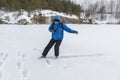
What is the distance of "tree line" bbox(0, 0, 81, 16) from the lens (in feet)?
185

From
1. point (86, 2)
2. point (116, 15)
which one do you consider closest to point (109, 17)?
point (116, 15)

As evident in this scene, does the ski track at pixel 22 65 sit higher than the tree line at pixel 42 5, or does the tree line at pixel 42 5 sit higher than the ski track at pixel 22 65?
the tree line at pixel 42 5

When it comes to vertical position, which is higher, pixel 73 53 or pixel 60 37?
pixel 60 37

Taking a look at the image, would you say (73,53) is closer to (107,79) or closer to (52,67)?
(52,67)

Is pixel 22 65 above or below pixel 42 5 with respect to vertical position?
below

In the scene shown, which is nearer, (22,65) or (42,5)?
(22,65)

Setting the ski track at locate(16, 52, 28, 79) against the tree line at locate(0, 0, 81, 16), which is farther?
the tree line at locate(0, 0, 81, 16)

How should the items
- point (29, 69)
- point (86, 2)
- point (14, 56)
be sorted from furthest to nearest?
point (86, 2)
point (14, 56)
point (29, 69)

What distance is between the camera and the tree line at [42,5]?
185 feet

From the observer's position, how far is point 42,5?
64438mm

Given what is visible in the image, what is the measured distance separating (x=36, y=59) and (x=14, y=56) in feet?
2.29

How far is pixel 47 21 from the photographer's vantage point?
50.6 meters

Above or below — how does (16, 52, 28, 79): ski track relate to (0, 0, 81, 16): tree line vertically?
below

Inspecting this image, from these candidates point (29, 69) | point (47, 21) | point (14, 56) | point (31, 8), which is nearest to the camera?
point (29, 69)
